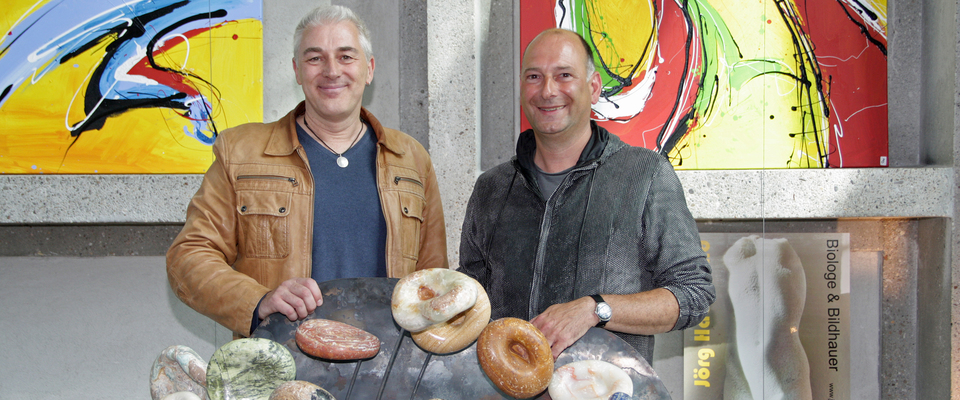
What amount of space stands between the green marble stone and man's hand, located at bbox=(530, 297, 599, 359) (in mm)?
568

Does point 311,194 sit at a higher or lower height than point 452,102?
lower

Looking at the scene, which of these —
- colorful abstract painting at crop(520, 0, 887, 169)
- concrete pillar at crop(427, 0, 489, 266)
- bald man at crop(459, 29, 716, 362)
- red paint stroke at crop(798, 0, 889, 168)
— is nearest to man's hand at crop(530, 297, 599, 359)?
bald man at crop(459, 29, 716, 362)

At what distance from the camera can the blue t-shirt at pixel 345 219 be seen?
5.47 ft

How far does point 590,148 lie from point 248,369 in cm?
115

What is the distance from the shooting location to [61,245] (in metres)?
2.94

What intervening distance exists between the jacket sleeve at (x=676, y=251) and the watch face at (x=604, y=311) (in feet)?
0.77

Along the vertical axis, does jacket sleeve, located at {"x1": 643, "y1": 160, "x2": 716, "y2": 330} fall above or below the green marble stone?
above

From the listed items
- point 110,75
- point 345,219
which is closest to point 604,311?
point 345,219

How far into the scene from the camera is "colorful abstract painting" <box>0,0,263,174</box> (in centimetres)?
279

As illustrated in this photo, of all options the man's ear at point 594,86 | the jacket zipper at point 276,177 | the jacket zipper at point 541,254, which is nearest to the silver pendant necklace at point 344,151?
the jacket zipper at point 276,177

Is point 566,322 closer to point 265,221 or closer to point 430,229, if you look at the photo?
point 430,229

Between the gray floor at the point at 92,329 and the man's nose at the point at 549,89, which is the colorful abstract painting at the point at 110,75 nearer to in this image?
the gray floor at the point at 92,329

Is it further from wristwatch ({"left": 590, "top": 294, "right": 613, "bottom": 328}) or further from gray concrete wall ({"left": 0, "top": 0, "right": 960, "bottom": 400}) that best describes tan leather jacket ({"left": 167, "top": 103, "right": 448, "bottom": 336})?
gray concrete wall ({"left": 0, "top": 0, "right": 960, "bottom": 400})

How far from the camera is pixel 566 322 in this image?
4.06 ft
